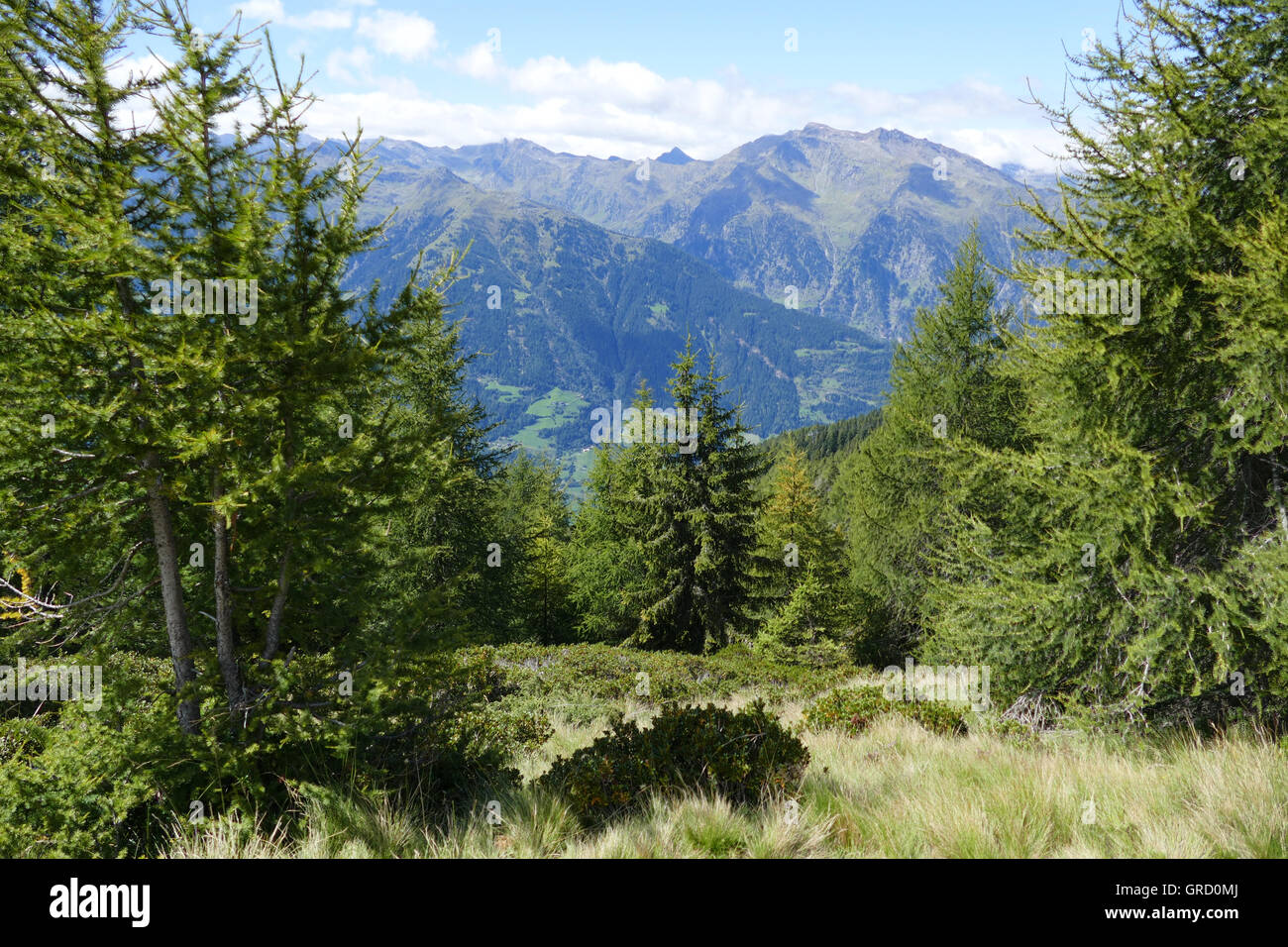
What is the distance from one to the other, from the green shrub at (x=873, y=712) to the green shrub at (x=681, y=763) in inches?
141

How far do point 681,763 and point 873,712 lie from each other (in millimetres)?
4930

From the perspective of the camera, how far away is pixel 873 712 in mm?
9562

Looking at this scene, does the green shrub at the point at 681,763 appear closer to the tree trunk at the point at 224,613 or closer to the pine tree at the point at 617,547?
the tree trunk at the point at 224,613

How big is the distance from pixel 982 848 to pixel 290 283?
22.6 ft

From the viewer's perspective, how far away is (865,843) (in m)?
4.42

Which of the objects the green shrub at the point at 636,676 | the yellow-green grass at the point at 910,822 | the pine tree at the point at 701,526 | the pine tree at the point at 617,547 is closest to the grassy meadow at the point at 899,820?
the yellow-green grass at the point at 910,822

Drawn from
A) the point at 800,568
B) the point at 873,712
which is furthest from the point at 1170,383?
the point at 800,568

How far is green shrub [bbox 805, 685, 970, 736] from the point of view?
29.1ft

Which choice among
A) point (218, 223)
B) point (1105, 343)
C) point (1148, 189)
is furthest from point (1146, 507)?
point (218, 223)

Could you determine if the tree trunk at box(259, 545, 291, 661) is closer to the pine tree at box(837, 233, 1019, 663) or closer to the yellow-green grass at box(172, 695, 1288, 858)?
the yellow-green grass at box(172, 695, 1288, 858)

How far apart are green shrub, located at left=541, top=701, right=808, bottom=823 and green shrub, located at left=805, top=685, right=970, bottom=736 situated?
3.59 metres

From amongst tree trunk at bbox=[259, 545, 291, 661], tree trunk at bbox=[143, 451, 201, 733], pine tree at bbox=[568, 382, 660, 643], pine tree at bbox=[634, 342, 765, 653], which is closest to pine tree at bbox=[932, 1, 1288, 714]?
tree trunk at bbox=[259, 545, 291, 661]

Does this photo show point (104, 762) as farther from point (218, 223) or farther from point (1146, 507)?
point (1146, 507)

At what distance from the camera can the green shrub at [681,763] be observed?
5.33 meters
